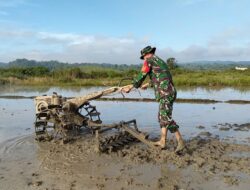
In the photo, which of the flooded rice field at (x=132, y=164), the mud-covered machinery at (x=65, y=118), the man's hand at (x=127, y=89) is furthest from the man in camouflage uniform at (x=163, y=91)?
the mud-covered machinery at (x=65, y=118)

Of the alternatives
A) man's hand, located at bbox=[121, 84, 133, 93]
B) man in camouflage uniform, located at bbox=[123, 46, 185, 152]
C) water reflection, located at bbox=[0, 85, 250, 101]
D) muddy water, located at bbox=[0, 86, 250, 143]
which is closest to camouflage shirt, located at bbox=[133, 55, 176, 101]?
man in camouflage uniform, located at bbox=[123, 46, 185, 152]

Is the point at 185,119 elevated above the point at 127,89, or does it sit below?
below

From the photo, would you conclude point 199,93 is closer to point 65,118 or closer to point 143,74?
point 65,118

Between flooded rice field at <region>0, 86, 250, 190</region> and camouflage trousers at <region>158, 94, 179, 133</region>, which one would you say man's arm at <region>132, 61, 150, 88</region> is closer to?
camouflage trousers at <region>158, 94, 179, 133</region>

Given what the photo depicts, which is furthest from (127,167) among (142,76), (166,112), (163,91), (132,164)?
(142,76)

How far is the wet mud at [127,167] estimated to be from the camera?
5738 millimetres

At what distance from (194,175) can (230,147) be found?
2.16m

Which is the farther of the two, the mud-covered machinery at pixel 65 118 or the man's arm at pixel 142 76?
the mud-covered machinery at pixel 65 118

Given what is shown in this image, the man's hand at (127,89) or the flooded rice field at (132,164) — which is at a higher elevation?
the man's hand at (127,89)

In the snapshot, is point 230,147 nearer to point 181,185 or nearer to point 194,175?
point 194,175

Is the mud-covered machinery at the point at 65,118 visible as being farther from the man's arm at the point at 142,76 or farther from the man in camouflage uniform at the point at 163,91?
the man in camouflage uniform at the point at 163,91

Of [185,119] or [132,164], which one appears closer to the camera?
[132,164]

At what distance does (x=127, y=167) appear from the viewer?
662cm

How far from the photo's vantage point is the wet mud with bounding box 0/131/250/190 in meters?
5.74
